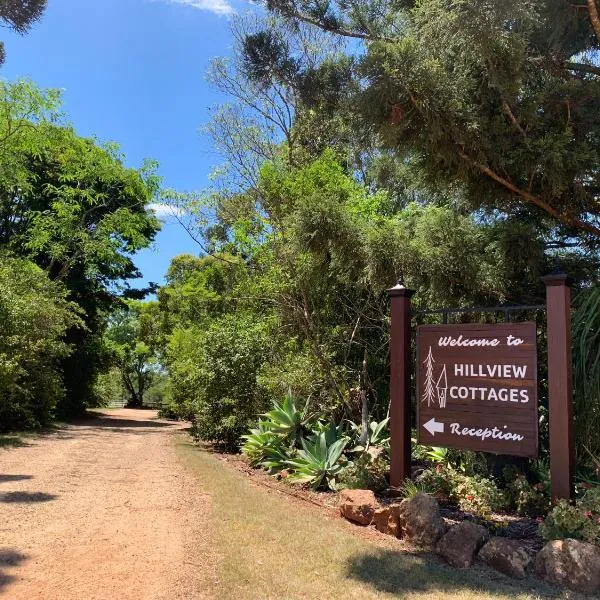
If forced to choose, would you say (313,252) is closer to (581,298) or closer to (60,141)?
(581,298)

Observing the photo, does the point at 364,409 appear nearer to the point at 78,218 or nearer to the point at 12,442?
the point at 12,442

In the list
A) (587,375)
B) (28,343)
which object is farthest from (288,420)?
(28,343)

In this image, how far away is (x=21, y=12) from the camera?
417 inches

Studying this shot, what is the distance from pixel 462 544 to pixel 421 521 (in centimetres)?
59

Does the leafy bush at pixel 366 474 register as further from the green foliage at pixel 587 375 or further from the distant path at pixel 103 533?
the green foliage at pixel 587 375

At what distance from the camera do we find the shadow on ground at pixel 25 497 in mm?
7848

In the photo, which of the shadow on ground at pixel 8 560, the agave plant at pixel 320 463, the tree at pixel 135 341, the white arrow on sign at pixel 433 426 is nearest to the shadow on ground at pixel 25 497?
the shadow on ground at pixel 8 560

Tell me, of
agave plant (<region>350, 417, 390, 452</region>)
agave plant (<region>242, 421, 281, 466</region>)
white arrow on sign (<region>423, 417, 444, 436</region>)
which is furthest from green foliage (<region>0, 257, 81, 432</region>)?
white arrow on sign (<region>423, 417, 444, 436</region>)

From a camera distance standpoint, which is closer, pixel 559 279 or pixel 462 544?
pixel 462 544


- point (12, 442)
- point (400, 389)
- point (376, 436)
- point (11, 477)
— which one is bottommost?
point (12, 442)

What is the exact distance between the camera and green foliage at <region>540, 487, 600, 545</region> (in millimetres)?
5398

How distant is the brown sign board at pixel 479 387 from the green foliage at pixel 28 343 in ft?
36.9

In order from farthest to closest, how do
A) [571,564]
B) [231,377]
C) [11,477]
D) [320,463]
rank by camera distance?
[231,377] < [11,477] < [320,463] < [571,564]

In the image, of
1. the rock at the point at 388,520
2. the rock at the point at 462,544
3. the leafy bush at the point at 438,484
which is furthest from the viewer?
the leafy bush at the point at 438,484
